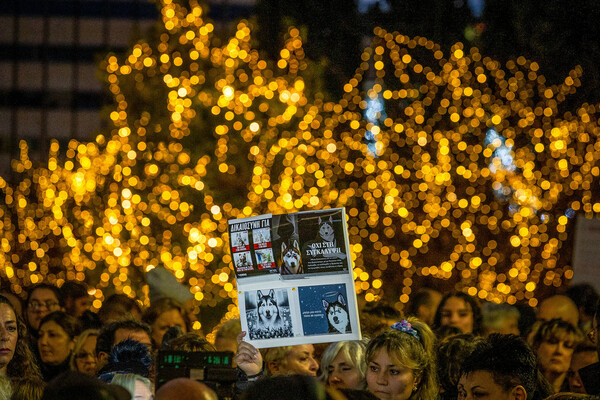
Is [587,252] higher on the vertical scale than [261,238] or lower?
lower

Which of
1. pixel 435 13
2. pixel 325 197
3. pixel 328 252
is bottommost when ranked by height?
pixel 328 252

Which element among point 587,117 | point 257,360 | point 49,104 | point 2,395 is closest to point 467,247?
point 587,117

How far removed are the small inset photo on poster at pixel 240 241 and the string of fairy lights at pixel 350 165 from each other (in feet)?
26.2

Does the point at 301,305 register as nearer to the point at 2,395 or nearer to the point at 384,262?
the point at 2,395

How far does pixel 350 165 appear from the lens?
1516cm

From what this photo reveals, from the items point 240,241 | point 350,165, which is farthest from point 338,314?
point 350,165

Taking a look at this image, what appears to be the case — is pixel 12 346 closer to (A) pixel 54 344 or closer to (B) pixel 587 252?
(A) pixel 54 344

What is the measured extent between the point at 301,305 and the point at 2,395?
1.82 meters

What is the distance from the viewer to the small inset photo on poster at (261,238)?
19.7 ft

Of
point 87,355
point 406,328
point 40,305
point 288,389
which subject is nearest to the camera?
point 288,389

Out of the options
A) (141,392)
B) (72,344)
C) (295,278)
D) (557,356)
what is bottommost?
(557,356)

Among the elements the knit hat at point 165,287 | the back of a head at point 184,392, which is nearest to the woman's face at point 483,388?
the back of a head at point 184,392

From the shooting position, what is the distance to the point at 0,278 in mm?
20109

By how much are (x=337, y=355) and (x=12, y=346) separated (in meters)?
2.26
